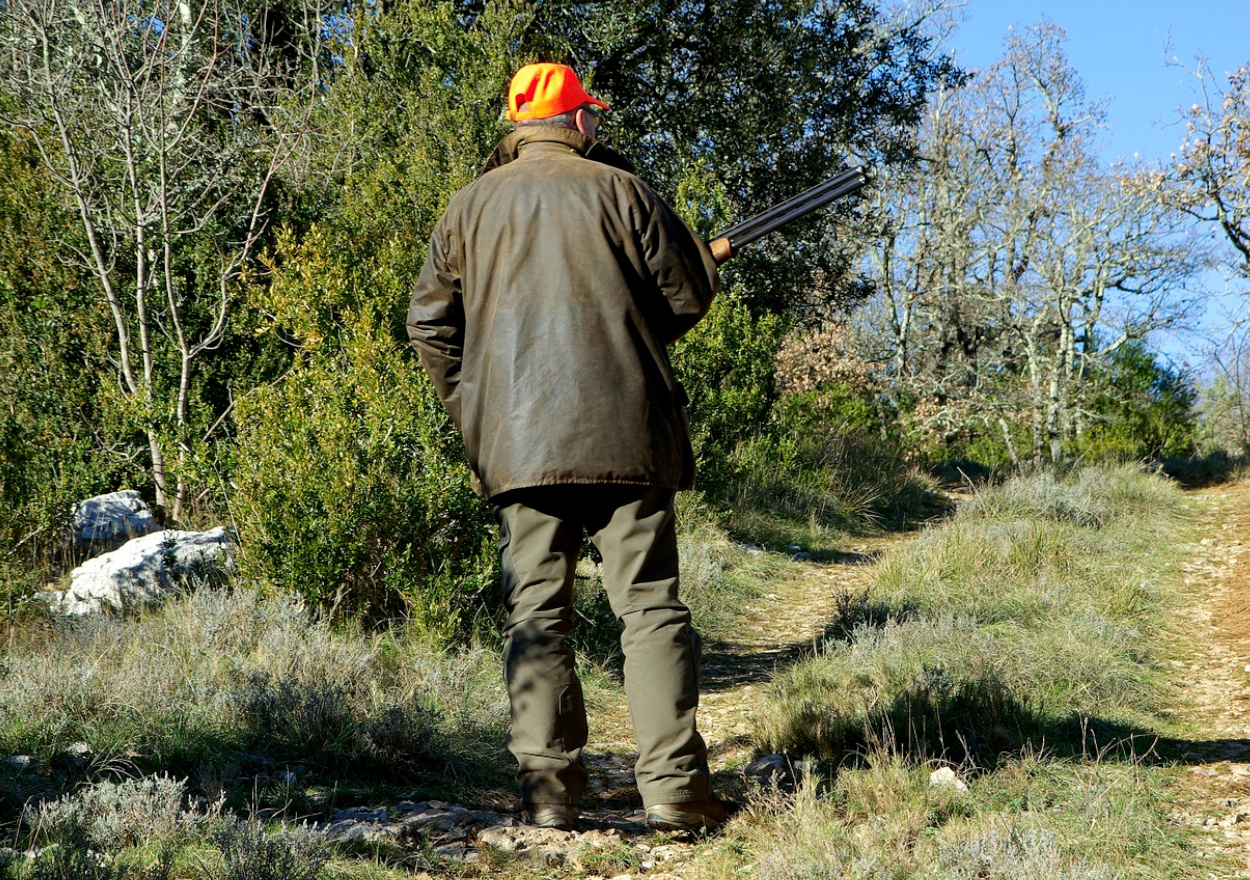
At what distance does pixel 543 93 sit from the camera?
133 inches

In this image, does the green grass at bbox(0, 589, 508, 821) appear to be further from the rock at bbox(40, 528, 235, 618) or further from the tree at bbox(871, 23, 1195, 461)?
the tree at bbox(871, 23, 1195, 461)

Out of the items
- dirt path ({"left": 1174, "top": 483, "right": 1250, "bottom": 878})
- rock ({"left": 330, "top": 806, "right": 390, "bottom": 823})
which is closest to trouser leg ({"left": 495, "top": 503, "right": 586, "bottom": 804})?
rock ({"left": 330, "top": 806, "right": 390, "bottom": 823})

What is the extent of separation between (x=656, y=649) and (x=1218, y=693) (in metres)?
3.24

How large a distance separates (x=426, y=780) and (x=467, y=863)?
70 cm

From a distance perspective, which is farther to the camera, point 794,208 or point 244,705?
point 794,208

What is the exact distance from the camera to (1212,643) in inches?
225

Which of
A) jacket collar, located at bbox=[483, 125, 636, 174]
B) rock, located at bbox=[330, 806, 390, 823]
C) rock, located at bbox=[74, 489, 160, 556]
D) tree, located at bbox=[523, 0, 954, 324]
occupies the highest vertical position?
tree, located at bbox=[523, 0, 954, 324]

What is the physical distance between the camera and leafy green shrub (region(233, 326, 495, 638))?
480 centimetres

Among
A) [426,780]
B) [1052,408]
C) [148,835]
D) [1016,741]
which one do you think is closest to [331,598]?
[426,780]

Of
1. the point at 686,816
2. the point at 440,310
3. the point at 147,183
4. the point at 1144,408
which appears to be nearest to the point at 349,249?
the point at 147,183

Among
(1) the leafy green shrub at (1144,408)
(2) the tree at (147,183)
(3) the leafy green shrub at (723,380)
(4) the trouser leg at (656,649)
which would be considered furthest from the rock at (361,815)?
(1) the leafy green shrub at (1144,408)

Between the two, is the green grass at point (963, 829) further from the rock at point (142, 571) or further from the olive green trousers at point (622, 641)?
the rock at point (142, 571)

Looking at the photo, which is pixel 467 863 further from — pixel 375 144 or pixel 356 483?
pixel 375 144

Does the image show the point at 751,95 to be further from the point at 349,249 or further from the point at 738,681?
the point at 738,681
